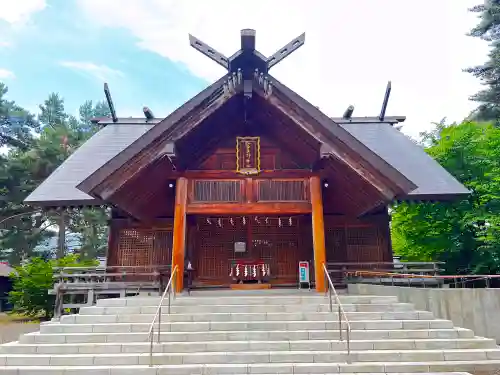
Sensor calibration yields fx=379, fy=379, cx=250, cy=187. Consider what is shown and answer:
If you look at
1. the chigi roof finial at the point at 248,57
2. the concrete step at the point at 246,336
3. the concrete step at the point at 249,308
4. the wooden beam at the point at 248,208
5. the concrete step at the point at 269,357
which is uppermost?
the chigi roof finial at the point at 248,57

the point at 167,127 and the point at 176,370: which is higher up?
the point at 167,127

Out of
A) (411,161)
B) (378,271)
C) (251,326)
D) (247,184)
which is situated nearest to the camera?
(251,326)

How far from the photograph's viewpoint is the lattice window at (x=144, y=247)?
12695 millimetres

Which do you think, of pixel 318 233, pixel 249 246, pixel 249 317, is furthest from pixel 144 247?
pixel 249 317

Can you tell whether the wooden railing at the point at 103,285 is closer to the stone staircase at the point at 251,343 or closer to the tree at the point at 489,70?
the stone staircase at the point at 251,343

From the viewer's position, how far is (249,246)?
12.4 m

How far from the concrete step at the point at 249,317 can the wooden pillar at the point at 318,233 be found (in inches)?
80.5

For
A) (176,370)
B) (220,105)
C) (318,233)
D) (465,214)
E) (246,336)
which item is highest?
(220,105)

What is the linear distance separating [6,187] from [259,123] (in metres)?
26.6

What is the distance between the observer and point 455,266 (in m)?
13.3

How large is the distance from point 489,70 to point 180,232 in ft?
79.3

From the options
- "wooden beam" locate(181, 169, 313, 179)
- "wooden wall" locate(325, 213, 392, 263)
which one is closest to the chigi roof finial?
"wooden beam" locate(181, 169, 313, 179)

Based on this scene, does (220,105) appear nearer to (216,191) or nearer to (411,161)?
(216,191)

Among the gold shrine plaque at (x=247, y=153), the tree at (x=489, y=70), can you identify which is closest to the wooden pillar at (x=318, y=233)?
the gold shrine plaque at (x=247, y=153)
